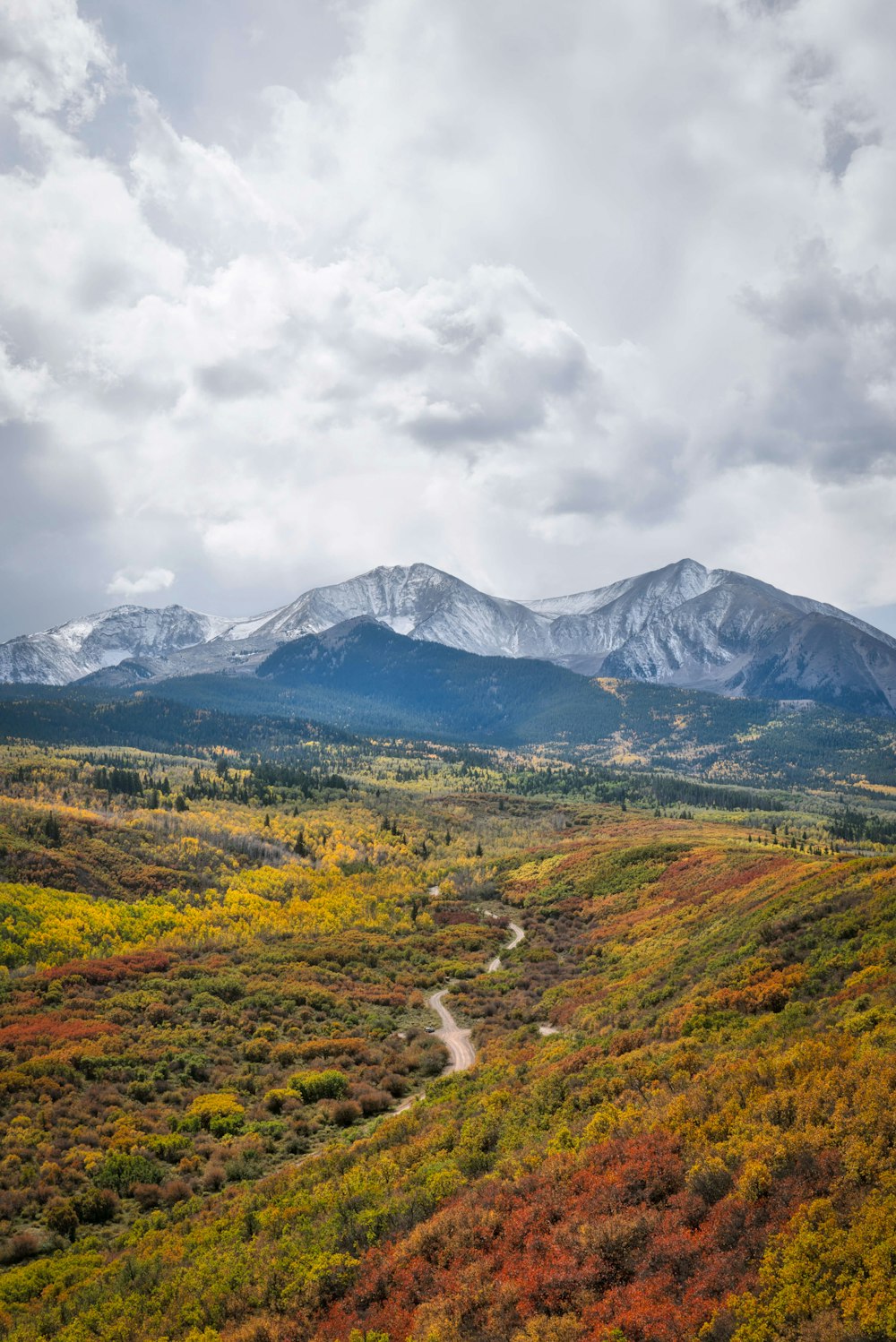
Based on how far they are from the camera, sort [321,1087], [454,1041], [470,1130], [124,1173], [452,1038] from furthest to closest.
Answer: [452,1038]
[454,1041]
[321,1087]
[124,1173]
[470,1130]

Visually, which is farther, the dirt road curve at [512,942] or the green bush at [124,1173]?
the dirt road curve at [512,942]

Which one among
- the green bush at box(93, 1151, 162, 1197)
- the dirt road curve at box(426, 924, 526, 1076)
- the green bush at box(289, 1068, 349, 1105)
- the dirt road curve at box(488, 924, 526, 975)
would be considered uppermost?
the green bush at box(93, 1151, 162, 1197)

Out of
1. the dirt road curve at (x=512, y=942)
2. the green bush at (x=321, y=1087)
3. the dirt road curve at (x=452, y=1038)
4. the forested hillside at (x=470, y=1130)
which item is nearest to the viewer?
the forested hillside at (x=470, y=1130)

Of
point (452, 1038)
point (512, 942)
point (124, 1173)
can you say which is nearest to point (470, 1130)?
point (124, 1173)

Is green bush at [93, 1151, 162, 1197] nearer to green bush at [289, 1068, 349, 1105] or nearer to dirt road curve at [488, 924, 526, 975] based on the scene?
green bush at [289, 1068, 349, 1105]

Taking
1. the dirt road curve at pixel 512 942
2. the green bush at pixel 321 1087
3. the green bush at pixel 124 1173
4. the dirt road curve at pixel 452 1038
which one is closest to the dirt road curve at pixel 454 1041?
the dirt road curve at pixel 452 1038

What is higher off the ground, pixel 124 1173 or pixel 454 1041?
pixel 124 1173

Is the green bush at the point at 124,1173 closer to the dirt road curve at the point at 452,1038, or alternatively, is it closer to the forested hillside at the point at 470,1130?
the forested hillside at the point at 470,1130

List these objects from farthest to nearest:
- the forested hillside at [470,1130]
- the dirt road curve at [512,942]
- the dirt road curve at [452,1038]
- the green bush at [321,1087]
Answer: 1. the dirt road curve at [512,942]
2. the dirt road curve at [452,1038]
3. the green bush at [321,1087]
4. the forested hillside at [470,1130]

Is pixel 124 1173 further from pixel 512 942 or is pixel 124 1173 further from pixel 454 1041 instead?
pixel 512 942

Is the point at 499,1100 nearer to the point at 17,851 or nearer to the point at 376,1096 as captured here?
the point at 376,1096

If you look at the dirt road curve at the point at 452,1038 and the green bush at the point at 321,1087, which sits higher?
the green bush at the point at 321,1087

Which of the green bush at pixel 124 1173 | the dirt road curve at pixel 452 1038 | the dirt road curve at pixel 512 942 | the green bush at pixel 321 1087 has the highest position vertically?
the green bush at pixel 124 1173

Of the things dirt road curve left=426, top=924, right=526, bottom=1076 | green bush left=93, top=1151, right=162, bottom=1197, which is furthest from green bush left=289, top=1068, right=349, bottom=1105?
green bush left=93, top=1151, right=162, bottom=1197
